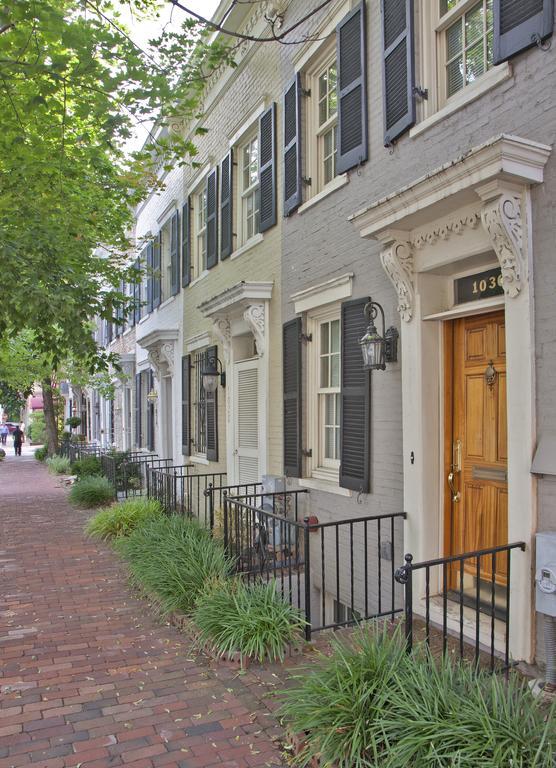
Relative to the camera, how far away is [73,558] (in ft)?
26.7

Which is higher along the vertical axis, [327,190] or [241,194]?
[241,194]

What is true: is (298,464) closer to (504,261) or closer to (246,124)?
(504,261)

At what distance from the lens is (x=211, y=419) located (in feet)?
33.2

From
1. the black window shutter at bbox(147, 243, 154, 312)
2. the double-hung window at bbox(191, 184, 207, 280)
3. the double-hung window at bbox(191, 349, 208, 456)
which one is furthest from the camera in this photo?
the black window shutter at bbox(147, 243, 154, 312)

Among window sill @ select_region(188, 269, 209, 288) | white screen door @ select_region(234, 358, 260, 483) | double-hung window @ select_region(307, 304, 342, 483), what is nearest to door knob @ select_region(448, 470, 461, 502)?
double-hung window @ select_region(307, 304, 342, 483)

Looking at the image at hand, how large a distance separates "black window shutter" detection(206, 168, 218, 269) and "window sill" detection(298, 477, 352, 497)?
4.66 m

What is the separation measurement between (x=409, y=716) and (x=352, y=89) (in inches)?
212

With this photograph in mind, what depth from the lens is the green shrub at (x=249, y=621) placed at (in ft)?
14.6

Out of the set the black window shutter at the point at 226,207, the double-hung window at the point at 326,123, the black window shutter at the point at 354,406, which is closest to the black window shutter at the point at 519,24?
the black window shutter at the point at 354,406

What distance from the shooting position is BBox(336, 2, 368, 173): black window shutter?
Answer: 575cm

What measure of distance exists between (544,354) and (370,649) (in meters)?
2.07

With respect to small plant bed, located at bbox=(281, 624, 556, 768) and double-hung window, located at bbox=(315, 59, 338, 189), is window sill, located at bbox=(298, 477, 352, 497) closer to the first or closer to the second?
small plant bed, located at bbox=(281, 624, 556, 768)

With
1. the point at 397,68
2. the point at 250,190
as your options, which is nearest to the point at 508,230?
the point at 397,68

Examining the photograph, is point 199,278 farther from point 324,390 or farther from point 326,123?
point 324,390
